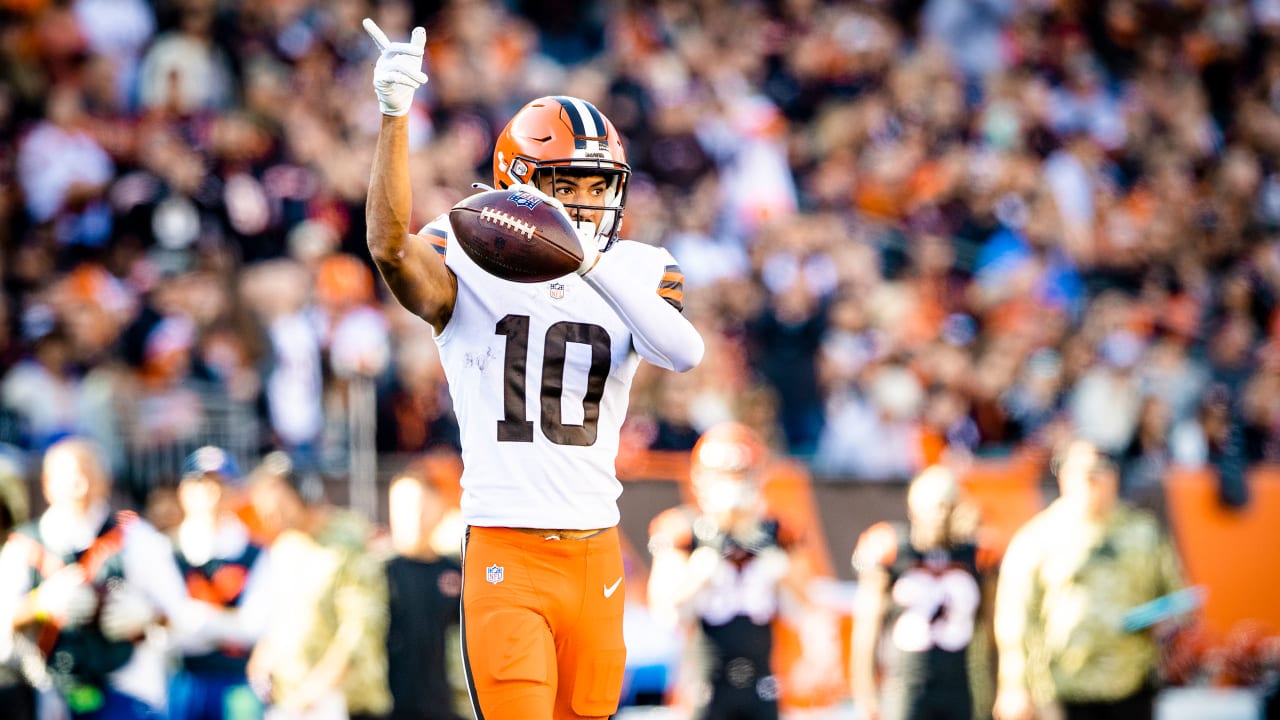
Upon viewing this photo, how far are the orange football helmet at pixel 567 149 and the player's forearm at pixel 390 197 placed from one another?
0.47 m

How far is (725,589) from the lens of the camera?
7.70 metres

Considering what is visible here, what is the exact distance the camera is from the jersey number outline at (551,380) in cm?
416

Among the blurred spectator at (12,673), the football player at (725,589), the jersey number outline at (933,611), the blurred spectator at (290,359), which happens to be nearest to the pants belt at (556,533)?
the football player at (725,589)

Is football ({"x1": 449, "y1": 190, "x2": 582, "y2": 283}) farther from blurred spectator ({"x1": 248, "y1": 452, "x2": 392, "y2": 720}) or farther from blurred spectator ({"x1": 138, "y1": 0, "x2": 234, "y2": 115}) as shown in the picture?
blurred spectator ({"x1": 138, "y1": 0, "x2": 234, "y2": 115})

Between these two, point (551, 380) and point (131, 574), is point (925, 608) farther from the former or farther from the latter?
point (551, 380)

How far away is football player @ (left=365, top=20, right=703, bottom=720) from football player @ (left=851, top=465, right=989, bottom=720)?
377 cm

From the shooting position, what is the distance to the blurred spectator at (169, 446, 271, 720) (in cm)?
811

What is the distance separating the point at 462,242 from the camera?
3807mm

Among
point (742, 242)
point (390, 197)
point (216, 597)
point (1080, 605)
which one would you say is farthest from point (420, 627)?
point (742, 242)

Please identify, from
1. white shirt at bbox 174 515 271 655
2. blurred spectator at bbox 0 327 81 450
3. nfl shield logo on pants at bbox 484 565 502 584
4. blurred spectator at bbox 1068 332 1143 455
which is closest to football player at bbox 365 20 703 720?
nfl shield logo on pants at bbox 484 565 502 584

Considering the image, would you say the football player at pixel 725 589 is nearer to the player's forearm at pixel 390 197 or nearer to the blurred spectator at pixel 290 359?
the blurred spectator at pixel 290 359

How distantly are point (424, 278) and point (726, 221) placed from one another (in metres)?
8.68

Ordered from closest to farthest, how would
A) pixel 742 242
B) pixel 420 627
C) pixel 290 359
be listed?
pixel 420 627, pixel 290 359, pixel 742 242

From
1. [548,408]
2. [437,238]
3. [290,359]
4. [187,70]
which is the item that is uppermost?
[187,70]
